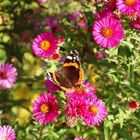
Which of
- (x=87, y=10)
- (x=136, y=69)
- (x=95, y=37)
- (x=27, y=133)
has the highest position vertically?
(x=87, y=10)

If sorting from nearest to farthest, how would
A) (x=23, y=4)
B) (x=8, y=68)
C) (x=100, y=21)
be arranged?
1. (x=100, y=21)
2. (x=8, y=68)
3. (x=23, y=4)

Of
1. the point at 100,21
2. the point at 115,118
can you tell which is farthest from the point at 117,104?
the point at 100,21

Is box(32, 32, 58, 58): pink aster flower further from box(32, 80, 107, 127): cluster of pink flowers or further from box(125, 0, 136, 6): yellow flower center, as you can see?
box(125, 0, 136, 6): yellow flower center

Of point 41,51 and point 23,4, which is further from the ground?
point 23,4

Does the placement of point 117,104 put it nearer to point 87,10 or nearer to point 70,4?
point 87,10

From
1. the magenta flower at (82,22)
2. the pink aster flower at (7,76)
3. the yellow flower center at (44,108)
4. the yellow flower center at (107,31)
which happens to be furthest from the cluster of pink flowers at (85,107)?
the pink aster flower at (7,76)

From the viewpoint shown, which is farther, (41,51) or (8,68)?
(8,68)
